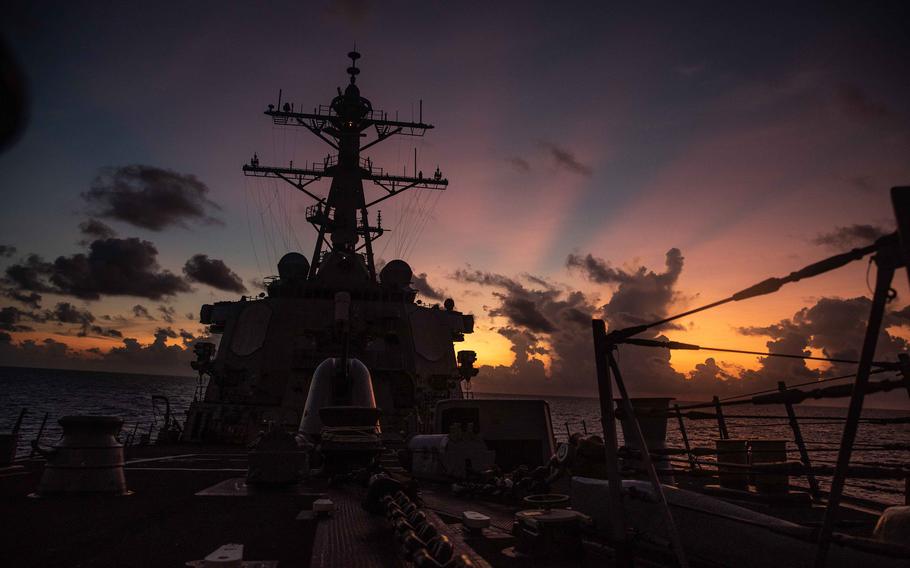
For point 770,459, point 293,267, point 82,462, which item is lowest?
point 82,462

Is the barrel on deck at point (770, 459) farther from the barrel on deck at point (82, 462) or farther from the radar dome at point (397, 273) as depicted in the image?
the radar dome at point (397, 273)

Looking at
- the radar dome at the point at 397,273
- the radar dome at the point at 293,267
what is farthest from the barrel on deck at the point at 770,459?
the radar dome at the point at 293,267

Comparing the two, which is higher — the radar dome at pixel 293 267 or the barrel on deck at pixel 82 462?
the radar dome at pixel 293 267

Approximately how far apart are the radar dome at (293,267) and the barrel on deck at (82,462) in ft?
64.2

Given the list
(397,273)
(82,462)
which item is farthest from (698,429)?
(82,462)

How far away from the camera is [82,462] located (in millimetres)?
7516

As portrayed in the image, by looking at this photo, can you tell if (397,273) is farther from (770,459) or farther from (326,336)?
(770,459)

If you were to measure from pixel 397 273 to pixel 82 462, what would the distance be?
21.7 meters

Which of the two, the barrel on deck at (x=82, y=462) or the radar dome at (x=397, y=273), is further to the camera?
the radar dome at (x=397, y=273)

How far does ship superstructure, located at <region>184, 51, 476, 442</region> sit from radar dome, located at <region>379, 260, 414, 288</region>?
0.19 ft

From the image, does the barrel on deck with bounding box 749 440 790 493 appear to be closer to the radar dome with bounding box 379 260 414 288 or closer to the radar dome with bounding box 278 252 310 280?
the radar dome with bounding box 379 260 414 288

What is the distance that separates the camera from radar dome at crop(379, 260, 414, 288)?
2877 centimetres

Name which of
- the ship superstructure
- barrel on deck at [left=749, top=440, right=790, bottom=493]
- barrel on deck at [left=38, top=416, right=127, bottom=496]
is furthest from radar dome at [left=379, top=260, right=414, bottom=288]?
barrel on deck at [left=38, top=416, right=127, bottom=496]

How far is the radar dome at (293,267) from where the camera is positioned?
26938mm
